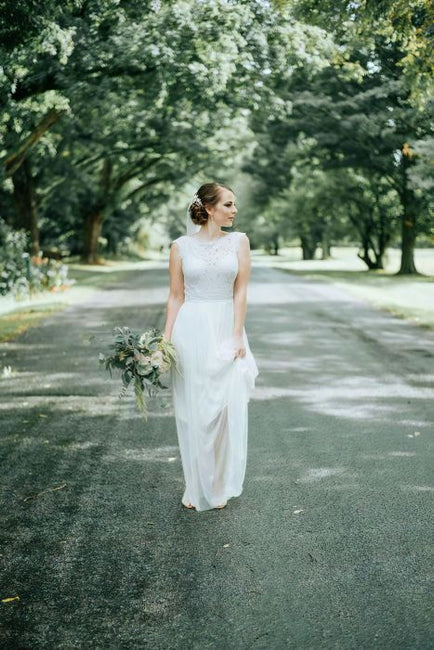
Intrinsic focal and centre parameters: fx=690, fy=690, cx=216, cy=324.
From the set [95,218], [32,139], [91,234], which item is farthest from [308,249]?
[32,139]

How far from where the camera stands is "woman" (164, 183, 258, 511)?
181 inches

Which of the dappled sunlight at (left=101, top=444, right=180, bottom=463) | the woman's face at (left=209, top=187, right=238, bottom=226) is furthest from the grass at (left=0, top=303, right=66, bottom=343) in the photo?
the woman's face at (left=209, top=187, right=238, bottom=226)

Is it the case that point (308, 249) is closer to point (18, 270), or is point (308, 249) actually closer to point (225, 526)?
point (18, 270)

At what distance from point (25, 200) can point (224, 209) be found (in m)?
24.5

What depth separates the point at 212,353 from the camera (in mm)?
4645

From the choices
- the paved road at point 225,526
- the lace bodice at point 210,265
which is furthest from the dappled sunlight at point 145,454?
the lace bodice at point 210,265

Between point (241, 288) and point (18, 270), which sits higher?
point (241, 288)

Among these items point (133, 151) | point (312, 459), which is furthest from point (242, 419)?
point (133, 151)

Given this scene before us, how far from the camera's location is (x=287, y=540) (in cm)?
406

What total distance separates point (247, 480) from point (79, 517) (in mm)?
1310

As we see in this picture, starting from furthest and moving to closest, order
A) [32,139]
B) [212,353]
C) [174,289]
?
[32,139]
[174,289]
[212,353]

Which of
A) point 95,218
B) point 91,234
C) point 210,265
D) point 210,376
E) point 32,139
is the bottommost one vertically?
point 210,376

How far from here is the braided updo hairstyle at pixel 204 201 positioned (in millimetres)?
4543

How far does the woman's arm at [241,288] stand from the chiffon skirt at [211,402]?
0.08 m
